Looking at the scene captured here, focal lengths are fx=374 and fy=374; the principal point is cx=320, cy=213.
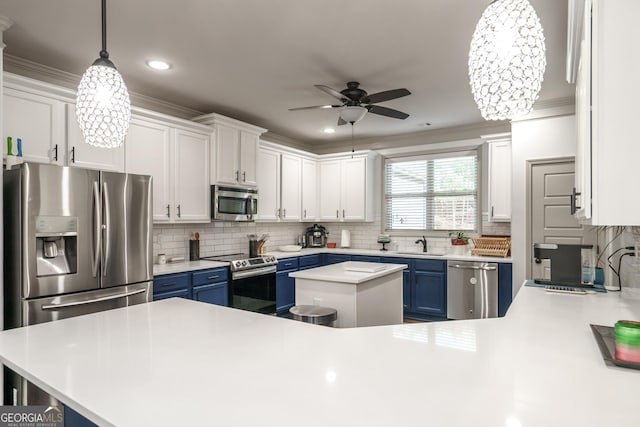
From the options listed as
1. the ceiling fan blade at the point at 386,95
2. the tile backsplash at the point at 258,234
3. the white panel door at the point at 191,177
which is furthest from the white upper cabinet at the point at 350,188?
the ceiling fan blade at the point at 386,95

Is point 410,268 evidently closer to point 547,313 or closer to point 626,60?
point 547,313

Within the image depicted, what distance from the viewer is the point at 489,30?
3.65 ft

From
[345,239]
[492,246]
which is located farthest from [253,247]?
[492,246]

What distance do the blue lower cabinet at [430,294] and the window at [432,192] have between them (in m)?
0.95

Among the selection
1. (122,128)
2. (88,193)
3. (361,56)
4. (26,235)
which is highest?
(361,56)

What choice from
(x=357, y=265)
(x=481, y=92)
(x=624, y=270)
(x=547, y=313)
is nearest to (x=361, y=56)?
(x=357, y=265)

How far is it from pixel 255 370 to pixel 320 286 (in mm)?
1871

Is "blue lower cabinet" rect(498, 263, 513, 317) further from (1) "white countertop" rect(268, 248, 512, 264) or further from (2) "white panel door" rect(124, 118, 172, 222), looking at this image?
(2) "white panel door" rect(124, 118, 172, 222)

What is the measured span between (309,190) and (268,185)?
A: 0.96 meters

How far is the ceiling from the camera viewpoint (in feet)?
7.59

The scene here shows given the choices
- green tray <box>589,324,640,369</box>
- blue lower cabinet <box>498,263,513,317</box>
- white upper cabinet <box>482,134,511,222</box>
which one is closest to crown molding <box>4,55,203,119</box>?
white upper cabinet <box>482,134,511,222</box>

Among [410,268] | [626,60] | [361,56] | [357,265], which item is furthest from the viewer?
[410,268]

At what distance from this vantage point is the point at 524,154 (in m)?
4.25

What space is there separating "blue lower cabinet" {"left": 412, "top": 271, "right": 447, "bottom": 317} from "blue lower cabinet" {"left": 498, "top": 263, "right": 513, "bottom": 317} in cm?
64
